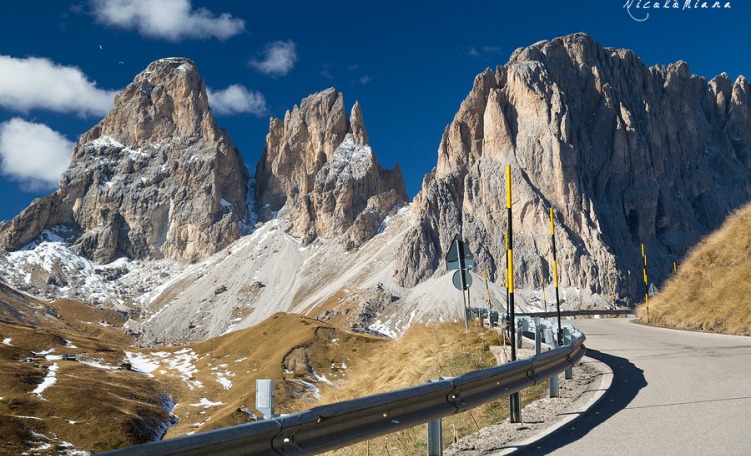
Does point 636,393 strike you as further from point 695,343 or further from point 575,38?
point 575,38

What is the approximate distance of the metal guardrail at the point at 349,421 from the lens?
172 inches

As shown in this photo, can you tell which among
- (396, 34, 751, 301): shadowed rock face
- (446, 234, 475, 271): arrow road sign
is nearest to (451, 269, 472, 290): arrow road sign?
(446, 234, 475, 271): arrow road sign

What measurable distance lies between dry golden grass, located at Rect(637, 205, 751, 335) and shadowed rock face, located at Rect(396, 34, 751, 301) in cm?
11454

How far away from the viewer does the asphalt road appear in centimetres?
653

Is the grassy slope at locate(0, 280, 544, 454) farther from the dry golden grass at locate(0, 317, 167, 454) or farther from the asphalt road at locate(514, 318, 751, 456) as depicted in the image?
the asphalt road at locate(514, 318, 751, 456)

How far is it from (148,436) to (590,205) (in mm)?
116773

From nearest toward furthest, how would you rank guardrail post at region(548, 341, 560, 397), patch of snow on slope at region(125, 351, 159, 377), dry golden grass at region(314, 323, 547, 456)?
dry golden grass at region(314, 323, 547, 456), guardrail post at region(548, 341, 560, 397), patch of snow on slope at region(125, 351, 159, 377)

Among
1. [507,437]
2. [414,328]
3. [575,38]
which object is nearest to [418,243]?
[575,38]

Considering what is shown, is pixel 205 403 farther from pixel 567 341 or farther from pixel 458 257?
pixel 567 341

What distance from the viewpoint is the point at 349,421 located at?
19.3 feet

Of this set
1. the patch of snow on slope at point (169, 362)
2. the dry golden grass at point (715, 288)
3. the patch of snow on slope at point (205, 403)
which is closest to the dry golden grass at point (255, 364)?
the patch of snow on slope at point (205, 403)

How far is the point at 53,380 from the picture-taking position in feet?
239

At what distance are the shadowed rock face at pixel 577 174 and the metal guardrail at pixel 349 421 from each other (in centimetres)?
13684

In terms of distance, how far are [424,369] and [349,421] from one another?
29.7 feet
